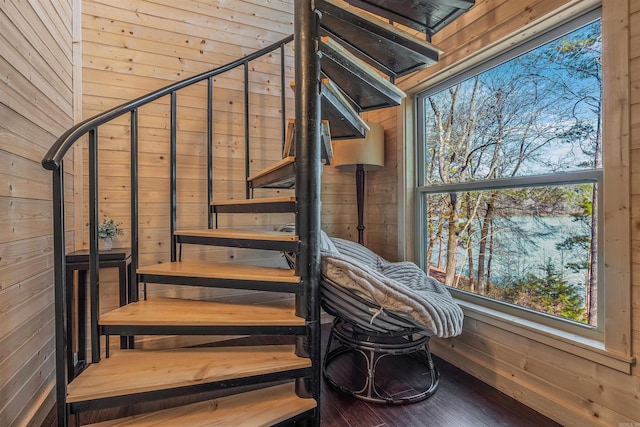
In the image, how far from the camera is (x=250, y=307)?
1.63 m

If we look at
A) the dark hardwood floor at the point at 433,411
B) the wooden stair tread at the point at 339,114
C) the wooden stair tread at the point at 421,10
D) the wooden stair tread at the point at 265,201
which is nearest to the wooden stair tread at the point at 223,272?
the wooden stair tread at the point at 265,201

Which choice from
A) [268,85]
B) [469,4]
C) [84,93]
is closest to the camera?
[469,4]

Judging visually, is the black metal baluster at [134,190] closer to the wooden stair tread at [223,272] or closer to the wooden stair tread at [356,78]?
the wooden stair tread at [223,272]

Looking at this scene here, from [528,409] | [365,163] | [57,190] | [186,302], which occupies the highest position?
[365,163]

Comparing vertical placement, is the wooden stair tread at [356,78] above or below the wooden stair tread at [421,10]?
below

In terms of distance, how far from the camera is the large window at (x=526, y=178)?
5.09 ft

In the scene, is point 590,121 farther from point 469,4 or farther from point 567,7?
point 469,4

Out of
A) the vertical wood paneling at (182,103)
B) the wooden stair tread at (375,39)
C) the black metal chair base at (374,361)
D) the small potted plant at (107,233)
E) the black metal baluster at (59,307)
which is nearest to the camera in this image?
the black metal baluster at (59,307)

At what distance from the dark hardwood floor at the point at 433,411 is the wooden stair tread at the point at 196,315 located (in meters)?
0.54

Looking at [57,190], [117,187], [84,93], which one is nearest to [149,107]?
[84,93]

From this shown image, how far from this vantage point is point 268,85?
269 centimetres

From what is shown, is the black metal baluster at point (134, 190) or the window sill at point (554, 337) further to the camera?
the black metal baluster at point (134, 190)

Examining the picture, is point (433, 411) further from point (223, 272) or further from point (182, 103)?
point (182, 103)

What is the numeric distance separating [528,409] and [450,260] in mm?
963
